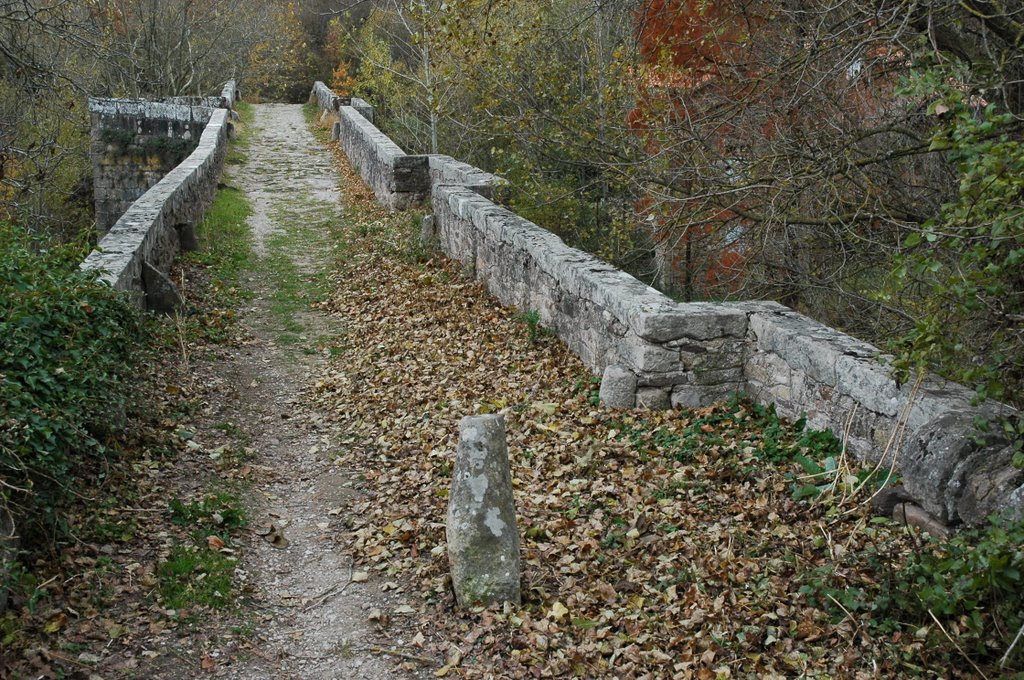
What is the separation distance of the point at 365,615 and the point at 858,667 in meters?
2.43

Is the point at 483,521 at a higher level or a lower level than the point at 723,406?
lower

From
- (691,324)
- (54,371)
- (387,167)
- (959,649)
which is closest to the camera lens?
(959,649)

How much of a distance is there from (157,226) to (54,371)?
5431 mm

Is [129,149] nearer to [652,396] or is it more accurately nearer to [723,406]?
[652,396]

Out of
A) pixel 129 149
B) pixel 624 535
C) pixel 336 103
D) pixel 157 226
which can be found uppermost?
pixel 336 103

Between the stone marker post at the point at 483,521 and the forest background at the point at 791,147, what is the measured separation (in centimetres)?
213

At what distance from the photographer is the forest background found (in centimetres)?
457

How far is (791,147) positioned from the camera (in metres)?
7.41

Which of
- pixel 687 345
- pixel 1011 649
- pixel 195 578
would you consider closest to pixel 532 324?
pixel 687 345

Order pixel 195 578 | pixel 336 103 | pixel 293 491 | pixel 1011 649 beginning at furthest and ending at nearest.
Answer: pixel 336 103, pixel 293 491, pixel 195 578, pixel 1011 649

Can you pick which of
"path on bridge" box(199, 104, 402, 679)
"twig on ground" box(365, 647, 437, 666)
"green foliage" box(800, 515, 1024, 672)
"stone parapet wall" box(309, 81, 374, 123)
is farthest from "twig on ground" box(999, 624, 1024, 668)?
"stone parapet wall" box(309, 81, 374, 123)

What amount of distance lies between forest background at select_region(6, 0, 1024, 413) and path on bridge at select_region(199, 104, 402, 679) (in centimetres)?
204

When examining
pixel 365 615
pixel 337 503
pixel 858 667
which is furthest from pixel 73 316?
pixel 858 667

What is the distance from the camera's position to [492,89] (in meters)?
11.6
